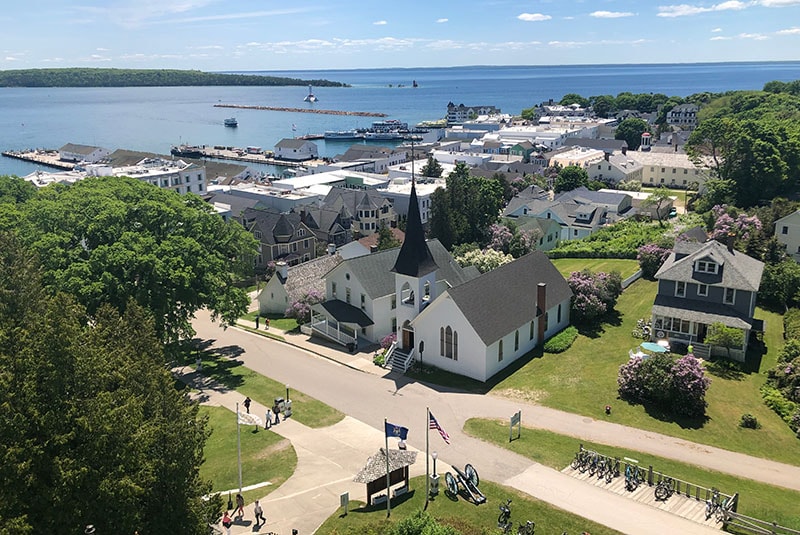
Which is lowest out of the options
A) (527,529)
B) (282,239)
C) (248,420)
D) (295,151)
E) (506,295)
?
(527,529)

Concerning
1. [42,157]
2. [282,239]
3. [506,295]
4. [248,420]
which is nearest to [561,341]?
[506,295]

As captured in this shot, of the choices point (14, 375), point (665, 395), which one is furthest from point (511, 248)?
point (14, 375)

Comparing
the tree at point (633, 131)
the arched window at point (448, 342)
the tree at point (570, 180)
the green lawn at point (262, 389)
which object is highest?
the tree at point (633, 131)

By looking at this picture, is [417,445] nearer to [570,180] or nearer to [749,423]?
[749,423]

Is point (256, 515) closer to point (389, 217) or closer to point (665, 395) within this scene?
point (665, 395)

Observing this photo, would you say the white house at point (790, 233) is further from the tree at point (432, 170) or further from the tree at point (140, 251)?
the tree at point (432, 170)

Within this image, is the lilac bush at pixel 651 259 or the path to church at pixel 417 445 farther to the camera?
Result: the lilac bush at pixel 651 259

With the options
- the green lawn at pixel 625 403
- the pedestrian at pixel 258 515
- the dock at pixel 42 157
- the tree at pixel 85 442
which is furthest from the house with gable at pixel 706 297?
the dock at pixel 42 157
